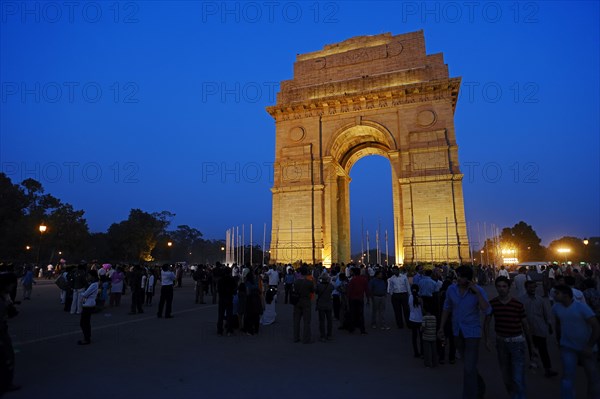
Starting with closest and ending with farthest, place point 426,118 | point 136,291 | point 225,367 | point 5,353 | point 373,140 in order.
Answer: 1. point 5,353
2. point 225,367
3. point 136,291
4. point 426,118
5. point 373,140

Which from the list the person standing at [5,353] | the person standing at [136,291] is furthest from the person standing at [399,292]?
the person standing at [136,291]

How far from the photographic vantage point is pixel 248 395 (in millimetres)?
4922

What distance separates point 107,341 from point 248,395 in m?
4.97

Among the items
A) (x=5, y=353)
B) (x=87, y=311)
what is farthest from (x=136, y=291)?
(x=5, y=353)

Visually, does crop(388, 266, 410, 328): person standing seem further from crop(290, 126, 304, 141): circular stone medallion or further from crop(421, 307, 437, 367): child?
crop(290, 126, 304, 141): circular stone medallion

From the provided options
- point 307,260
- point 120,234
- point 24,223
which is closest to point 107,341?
point 307,260

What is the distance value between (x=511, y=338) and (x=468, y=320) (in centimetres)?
52

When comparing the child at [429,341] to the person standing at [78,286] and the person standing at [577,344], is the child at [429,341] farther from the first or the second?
the person standing at [78,286]

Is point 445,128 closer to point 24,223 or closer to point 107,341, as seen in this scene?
point 107,341

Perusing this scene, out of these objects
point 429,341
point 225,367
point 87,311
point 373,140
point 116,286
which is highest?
point 373,140

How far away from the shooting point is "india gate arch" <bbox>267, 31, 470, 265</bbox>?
24.2m

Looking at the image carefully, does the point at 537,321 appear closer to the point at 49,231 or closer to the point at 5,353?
the point at 5,353

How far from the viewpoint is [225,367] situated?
20.5ft

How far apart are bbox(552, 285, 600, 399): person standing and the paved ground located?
1.01 m
